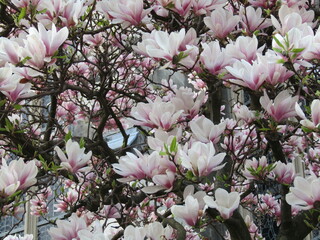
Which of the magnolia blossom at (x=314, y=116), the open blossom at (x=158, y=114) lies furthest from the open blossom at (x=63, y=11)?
the magnolia blossom at (x=314, y=116)

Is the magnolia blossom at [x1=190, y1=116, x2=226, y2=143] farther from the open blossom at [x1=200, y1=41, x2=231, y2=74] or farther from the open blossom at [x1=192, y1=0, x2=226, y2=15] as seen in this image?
the open blossom at [x1=192, y1=0, x2=226, y2=15]

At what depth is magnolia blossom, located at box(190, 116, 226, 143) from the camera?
7.18 feet

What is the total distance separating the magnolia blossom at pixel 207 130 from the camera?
2.19m

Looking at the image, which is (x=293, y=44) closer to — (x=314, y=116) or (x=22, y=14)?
(x=314, y=116)

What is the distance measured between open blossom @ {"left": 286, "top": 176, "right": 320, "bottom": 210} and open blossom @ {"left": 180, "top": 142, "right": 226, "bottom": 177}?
24cm

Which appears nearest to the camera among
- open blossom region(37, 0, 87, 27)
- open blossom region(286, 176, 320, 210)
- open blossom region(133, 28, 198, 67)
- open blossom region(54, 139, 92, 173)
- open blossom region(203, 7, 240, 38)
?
open blossom region(286, 176, 320, 210)

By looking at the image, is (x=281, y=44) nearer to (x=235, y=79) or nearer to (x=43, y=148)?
(x=235, y=79)

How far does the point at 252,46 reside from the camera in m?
2.20

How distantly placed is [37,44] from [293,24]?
34.4 inches

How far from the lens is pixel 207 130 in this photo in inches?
86.6

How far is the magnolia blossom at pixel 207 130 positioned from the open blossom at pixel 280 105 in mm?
153

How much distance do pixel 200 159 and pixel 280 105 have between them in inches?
14.6

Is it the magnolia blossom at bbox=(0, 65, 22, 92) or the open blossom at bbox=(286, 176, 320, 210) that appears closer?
the open blossom at bbox=(286, 176, 320, 210)

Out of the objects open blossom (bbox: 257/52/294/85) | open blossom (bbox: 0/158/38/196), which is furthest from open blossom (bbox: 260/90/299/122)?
open blossom (bbox: 0/158/38/196)
